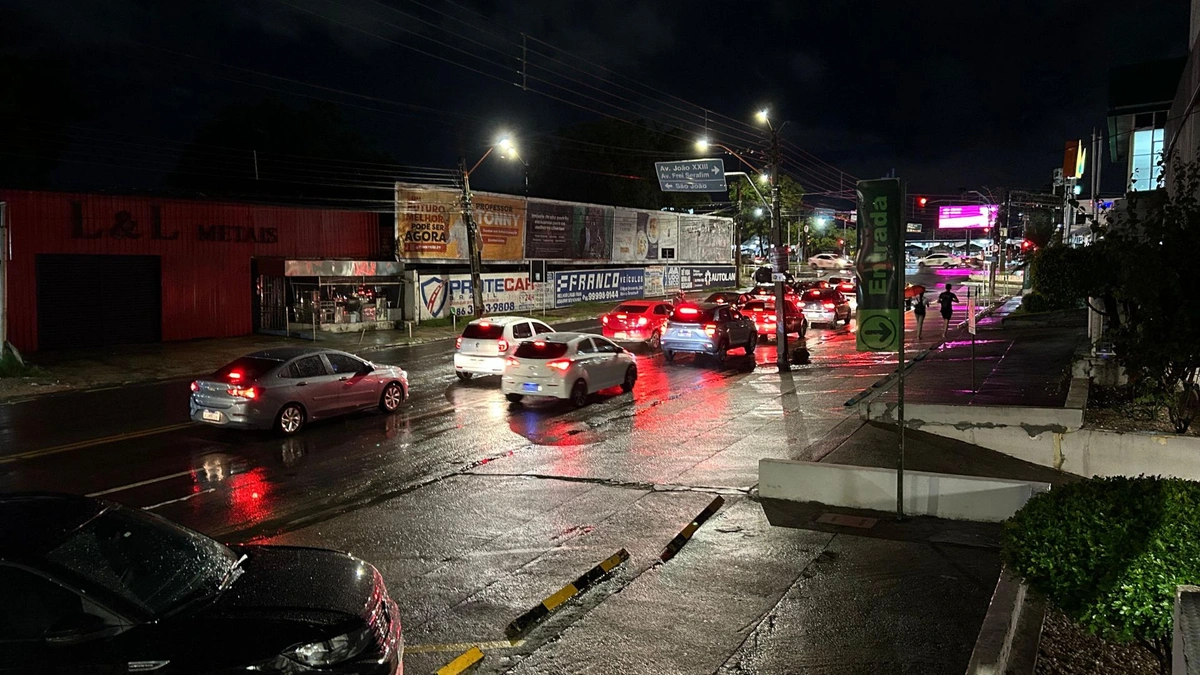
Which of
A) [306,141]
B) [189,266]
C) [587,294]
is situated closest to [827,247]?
[587,294]

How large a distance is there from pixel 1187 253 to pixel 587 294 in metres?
41.7

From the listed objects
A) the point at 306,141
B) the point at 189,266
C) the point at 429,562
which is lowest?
the point at 429,562

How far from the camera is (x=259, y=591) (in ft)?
17.0

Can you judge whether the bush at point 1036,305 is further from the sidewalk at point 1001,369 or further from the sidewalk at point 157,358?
the sidewalk at point 157,358

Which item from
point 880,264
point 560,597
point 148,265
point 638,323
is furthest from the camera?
point 148,265

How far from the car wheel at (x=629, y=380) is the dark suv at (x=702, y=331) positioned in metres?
5.44

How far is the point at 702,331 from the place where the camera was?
24.9 meters

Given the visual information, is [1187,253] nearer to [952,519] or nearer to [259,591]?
[952,519]

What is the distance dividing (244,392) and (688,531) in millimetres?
8269

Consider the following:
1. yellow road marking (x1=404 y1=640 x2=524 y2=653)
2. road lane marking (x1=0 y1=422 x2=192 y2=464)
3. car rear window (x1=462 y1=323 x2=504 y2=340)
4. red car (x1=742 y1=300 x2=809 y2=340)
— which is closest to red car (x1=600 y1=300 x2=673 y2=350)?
red car (x1=742 y1=300 x2=809 y2=340)

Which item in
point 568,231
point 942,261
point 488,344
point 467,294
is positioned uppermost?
point 568,231

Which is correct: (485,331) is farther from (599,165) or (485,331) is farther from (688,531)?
(599,165)

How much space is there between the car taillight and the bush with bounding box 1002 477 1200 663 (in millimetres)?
11704

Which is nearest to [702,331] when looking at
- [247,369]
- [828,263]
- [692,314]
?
[692,314]
